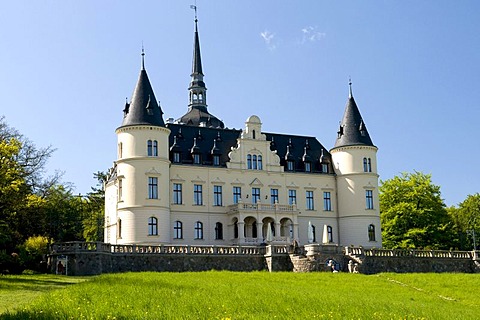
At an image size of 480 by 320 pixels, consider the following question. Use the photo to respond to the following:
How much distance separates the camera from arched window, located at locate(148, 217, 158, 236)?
5103cm

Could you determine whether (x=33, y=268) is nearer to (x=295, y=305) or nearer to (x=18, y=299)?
(x=18, y=299)

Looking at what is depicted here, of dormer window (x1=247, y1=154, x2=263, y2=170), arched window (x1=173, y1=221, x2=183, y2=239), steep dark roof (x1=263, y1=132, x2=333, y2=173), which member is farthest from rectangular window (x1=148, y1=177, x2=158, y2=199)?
steep dark roof (x1=263, y1=132, x2=333, y2=173)

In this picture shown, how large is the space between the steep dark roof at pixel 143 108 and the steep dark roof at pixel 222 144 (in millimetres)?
3462

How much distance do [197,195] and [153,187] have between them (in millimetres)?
4869

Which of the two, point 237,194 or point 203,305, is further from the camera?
point 237,194

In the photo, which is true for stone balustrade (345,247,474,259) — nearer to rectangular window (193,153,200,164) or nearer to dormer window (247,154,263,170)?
dormer window (247,154,263,170)

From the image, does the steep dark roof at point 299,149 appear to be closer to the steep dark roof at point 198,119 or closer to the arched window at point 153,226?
the steep dark roof at point 198,119

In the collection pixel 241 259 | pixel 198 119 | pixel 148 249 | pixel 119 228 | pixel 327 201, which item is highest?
pixel 198 119

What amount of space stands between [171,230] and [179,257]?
10057mm

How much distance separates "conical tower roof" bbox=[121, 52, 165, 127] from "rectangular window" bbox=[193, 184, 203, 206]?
20.8 ft

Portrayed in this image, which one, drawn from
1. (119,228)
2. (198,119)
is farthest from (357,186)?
(119,228)

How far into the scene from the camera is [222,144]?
192 ft

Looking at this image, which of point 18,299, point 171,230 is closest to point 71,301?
point 18,299

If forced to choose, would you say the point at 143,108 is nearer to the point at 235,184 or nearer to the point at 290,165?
the point at 235,184
